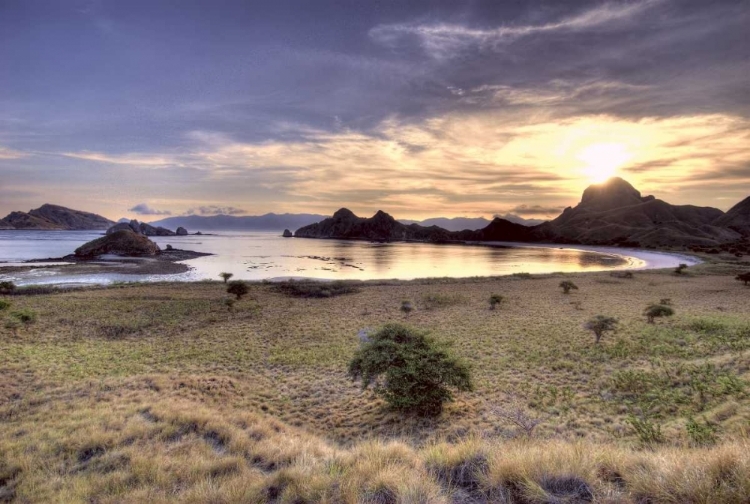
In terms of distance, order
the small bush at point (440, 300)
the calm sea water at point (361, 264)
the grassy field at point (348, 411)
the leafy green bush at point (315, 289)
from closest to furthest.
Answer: the grassy field at point (348, 411), the small bush at point (440, 300), the leafy green bush at point (315, 289), the calm sea water at point (361, 264)

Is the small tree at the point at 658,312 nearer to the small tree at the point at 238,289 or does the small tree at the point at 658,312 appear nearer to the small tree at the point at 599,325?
the small tree at the point at 599,325

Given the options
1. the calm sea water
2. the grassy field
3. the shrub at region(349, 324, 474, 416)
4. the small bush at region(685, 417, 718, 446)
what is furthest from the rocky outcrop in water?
the small bush at region(685, 417, 718, 446)

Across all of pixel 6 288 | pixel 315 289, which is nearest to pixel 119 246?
pixel 6 288

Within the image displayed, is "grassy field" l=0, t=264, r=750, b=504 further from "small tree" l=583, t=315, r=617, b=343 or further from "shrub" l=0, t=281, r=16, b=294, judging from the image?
"shrub" l=0, t=281, r=16, b=294

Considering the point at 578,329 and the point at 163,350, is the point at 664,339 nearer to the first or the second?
the point at 578,329

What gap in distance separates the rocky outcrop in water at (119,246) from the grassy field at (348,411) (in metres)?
65.3

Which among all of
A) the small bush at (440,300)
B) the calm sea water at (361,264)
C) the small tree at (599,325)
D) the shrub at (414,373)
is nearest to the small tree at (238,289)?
the small bush at (440,300)

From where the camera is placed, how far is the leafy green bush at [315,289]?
37.8 metres

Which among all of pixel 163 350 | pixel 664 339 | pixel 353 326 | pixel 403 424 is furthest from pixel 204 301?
pixel 664 339

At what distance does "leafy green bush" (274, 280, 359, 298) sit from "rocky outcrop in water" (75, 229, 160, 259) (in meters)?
64.2

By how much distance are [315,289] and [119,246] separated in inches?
2851

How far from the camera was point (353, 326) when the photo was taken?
24.2 m

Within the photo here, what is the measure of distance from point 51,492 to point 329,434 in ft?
20.5

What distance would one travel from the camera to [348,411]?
11773mm
